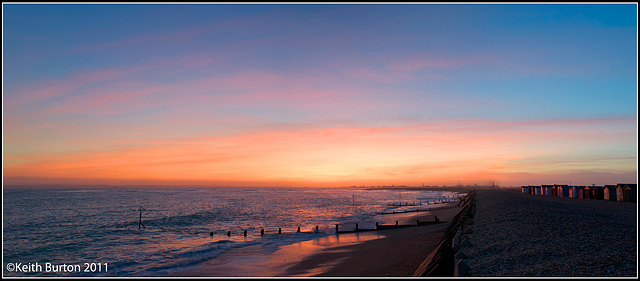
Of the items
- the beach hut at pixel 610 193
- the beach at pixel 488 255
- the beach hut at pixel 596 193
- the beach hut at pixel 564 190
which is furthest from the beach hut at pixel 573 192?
the beach at pixel 488 255

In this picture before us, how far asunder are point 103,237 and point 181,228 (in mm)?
9273

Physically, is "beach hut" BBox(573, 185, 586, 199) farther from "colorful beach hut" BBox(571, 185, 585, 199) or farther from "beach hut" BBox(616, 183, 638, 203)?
"beach hut" BBox(616, 183, 638, 203)

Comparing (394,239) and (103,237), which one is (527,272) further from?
(103,237)

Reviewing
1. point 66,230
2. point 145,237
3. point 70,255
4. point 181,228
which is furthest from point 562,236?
point 66,230

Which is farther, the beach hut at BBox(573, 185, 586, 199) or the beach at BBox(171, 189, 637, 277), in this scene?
the beach hut at BBox(573, 185, 586, 199)

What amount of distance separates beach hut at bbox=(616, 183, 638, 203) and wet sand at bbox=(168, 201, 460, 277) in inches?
1657

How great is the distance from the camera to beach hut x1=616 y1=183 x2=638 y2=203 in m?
45.8

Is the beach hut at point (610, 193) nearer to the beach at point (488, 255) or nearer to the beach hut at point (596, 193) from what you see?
the beach hut at point (596, 193)

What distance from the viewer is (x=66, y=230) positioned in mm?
42406

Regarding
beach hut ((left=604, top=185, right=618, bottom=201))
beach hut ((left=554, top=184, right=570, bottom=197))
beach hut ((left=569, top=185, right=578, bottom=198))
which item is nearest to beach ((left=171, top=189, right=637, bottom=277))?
beach hut ((left=604, top=185, right=618, bottom=201))

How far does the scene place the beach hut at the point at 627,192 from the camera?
45.8 meters

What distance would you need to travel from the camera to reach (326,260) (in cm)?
2155

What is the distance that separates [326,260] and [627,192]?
52.0 metres

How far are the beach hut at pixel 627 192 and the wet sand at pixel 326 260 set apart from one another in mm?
42080
